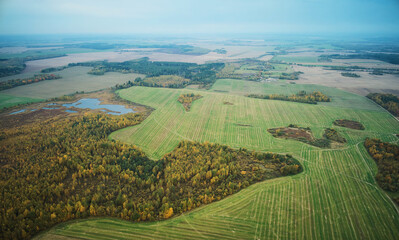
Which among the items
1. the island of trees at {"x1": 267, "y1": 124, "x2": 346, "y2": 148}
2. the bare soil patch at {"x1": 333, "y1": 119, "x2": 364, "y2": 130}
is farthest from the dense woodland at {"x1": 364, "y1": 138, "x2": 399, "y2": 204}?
the bare soil patch at {"x1": 333, "y1": 119, "x2": 364, "y2": 130}

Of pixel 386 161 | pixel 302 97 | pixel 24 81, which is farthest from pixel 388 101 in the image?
pixel 24 81

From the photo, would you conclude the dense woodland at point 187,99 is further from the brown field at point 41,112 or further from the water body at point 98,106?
the water body at point 98,106

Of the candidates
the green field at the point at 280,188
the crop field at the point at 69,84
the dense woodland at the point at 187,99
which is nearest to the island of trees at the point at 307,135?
the green field at the point at 280,188

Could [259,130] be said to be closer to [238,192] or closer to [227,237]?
[238,192]

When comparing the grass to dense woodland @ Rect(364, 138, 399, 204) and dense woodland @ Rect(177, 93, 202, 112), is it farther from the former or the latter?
dense woodland @ Rect(364, 138, 399, 204)

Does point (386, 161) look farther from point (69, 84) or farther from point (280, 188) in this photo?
point (69, 84)

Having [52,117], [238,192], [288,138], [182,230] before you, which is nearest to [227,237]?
[182,230]
